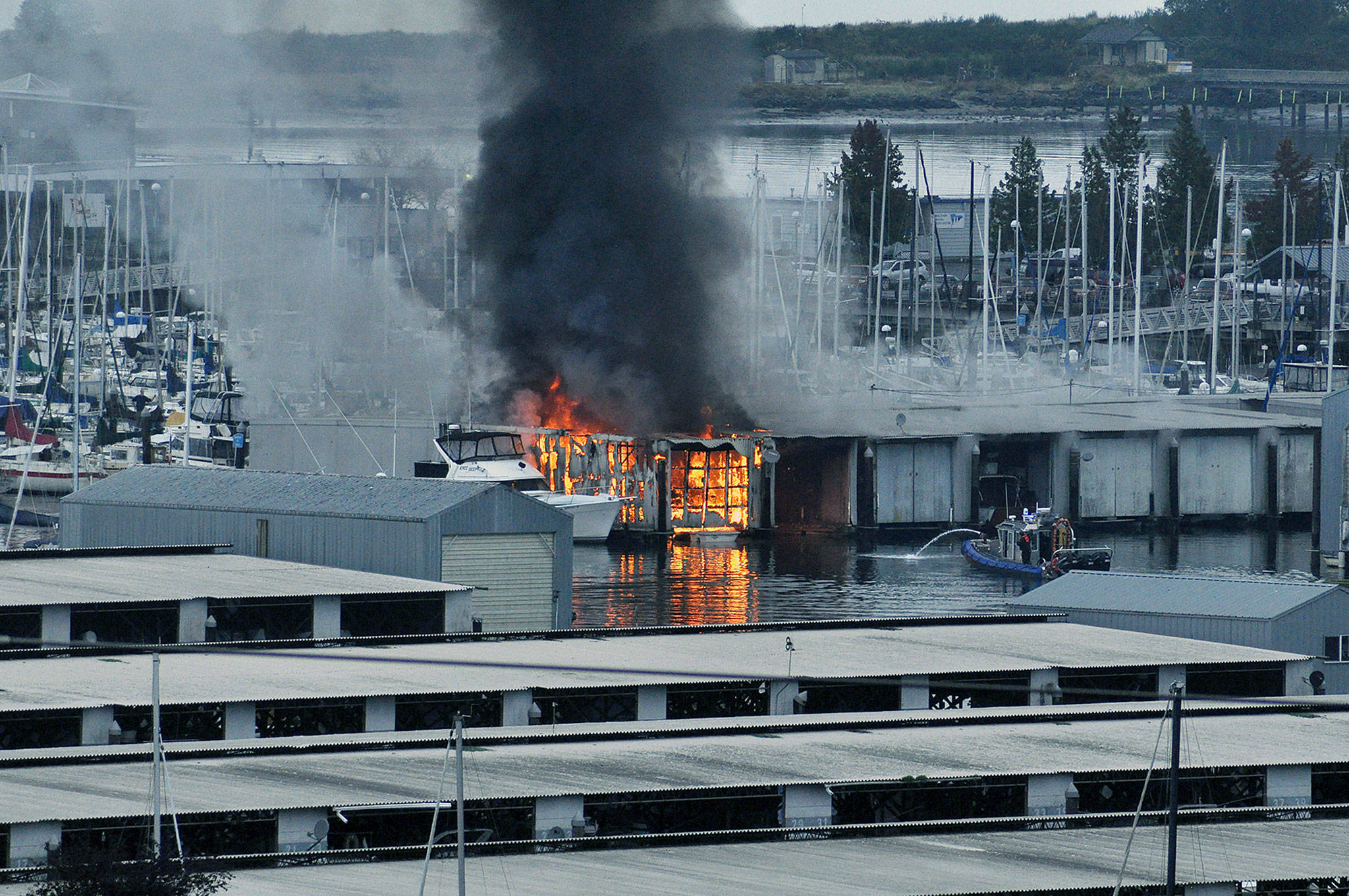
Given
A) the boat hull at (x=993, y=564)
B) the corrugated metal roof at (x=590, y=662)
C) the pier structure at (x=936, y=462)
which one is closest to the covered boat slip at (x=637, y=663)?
the corrugated metal roof at (x=590, y=662)

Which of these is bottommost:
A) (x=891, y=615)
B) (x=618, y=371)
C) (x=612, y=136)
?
(x=891, y=615)

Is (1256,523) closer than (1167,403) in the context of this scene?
Yes

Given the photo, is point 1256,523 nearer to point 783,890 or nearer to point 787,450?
point 787,450

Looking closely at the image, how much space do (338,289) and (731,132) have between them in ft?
49.7

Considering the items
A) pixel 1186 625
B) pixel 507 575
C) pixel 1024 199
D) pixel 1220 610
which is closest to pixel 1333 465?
pixel 1220 610

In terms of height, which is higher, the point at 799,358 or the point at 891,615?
the point at 799,358

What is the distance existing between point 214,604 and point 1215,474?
40.0m

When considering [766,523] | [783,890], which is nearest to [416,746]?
[783,890]

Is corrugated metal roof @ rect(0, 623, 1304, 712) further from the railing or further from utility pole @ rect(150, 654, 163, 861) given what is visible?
the railing

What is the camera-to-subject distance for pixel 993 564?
192ft

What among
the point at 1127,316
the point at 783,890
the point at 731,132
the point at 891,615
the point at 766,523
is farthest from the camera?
the point at 1127,316

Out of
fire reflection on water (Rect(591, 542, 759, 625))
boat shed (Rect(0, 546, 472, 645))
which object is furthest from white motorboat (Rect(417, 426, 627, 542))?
boat shed (Rect(0, 546, 472, 645))

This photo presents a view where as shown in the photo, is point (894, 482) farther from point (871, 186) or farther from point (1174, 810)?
point (871, 186)

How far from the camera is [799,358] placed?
282 feet
